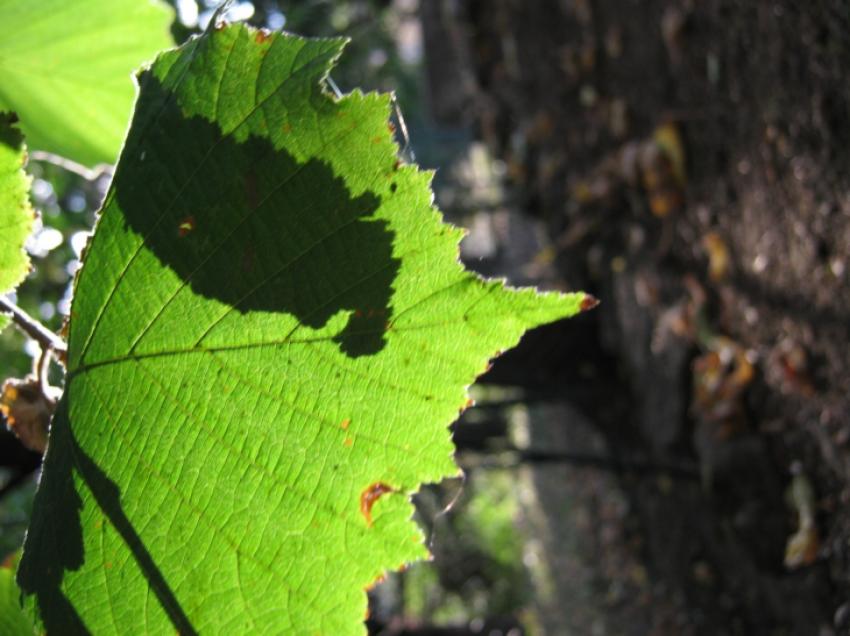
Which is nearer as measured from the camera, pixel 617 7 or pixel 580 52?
pixel 617 7

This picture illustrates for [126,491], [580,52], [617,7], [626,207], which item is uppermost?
[580,52]

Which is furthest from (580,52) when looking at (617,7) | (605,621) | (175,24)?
(605,621)

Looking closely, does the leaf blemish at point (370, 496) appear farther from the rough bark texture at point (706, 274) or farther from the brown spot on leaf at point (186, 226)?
the rough bark texture at point (706, 274)

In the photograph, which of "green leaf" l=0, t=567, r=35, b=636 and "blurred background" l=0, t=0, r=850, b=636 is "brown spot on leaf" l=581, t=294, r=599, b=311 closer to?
"blurred background" l=0, t=0, r=850, b=636

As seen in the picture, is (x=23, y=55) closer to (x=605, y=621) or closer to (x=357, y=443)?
(x=357, y=443)

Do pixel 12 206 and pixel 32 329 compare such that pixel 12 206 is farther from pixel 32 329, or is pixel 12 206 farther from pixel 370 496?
pixel 370 496

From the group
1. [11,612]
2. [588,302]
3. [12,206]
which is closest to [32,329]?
[12,206]
